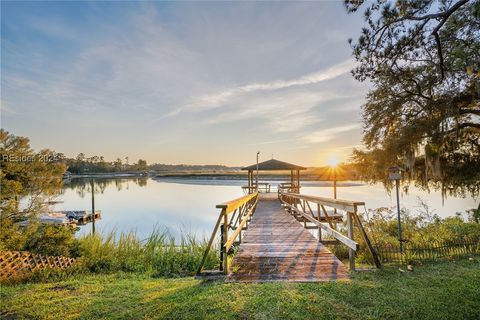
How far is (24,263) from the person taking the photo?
586cm

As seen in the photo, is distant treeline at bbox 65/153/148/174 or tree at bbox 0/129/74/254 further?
distant treeline at bbox 65/153/148/174

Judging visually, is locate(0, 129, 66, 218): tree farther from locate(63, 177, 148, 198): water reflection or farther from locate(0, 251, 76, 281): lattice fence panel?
locate(63, 177, 148, 198): water reflection

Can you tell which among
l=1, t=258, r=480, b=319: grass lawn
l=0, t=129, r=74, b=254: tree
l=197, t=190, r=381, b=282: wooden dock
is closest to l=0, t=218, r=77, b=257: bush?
l=0, t=129, r=74, b=254: tree

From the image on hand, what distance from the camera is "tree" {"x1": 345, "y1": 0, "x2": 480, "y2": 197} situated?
502 cm

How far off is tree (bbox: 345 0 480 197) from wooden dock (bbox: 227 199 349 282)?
12.2ft

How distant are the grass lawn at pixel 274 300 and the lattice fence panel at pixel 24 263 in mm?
2271

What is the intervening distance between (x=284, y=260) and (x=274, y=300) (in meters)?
1.53

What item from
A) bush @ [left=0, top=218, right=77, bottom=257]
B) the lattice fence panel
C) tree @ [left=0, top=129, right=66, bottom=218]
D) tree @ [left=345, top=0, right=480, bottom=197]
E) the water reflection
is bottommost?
the water reflection

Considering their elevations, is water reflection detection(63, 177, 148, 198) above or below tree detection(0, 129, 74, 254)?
below

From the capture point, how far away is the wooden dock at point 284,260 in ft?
12.1

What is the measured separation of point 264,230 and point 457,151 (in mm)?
7887

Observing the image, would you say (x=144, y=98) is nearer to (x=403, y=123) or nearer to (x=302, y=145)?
(x=403, y=123)

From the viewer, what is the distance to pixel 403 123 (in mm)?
9305

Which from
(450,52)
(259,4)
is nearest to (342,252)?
(450,52)
